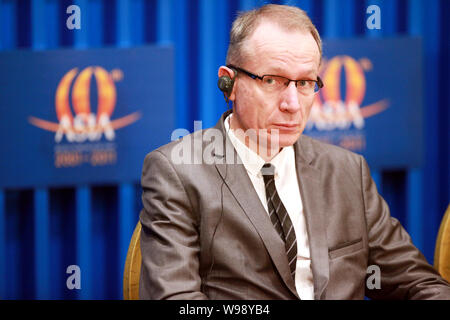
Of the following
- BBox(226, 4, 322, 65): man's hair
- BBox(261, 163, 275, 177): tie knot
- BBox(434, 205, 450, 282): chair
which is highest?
BBox(226, 4, 322, 65): man's hair

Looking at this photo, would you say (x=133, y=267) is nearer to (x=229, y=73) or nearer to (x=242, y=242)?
(x=242, y=242)

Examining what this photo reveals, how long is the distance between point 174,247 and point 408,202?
230cm

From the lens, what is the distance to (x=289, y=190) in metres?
1.65

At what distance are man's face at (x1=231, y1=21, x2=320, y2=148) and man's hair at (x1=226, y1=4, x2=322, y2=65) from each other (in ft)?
0.06

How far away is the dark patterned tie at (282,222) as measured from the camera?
154cm

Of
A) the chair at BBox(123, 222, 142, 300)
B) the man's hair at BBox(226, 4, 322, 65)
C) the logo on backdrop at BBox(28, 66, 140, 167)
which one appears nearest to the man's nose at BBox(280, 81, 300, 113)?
the man's hair at BBox(226, 4, 322, 65)

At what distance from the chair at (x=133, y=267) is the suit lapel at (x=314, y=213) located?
1.61ft

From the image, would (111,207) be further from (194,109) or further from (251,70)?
(251,70)

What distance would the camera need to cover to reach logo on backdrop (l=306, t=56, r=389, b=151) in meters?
3.10

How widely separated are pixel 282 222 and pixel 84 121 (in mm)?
1679

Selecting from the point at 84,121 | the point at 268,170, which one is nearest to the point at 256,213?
the point at 268,170

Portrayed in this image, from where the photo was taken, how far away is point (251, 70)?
1.54 m

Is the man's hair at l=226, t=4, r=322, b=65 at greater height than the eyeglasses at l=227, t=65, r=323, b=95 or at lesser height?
greater

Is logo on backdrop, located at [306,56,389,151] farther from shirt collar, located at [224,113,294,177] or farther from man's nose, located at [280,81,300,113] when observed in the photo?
man's nose, located at [280,81,300,113]
